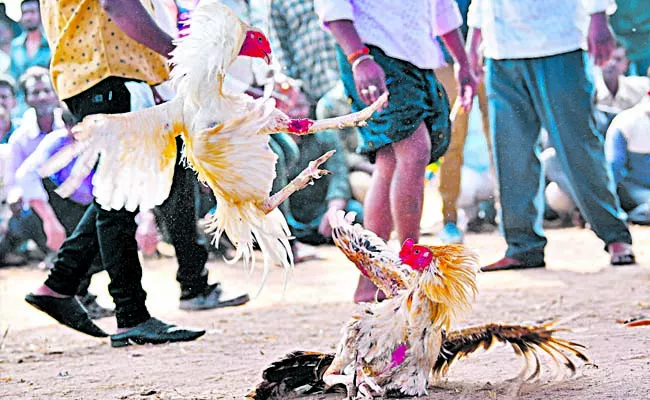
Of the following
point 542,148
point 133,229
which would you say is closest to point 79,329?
point 133,229

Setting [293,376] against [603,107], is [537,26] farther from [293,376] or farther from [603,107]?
[293,376]

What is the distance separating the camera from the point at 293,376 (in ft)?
9.48

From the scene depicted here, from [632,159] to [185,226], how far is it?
392 cm

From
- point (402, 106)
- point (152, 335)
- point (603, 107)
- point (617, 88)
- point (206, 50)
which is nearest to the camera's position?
point (206, 50)

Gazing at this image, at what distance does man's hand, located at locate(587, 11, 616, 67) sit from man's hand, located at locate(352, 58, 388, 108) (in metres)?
1.87

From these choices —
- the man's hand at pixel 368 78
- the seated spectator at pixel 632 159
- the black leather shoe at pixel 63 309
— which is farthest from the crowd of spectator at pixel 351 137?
the black leather shoe at pixel 63 309

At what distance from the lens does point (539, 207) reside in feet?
18.6

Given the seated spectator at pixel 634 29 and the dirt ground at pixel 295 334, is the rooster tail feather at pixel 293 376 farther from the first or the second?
the seated spectator at pixel 634 29

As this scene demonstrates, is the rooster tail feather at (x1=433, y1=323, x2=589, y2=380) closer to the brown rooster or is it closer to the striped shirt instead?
the brown rooster

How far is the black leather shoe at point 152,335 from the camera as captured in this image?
12.9 feet

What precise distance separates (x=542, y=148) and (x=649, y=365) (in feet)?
14.6

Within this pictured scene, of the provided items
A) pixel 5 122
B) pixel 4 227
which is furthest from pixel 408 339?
pixel 5 122

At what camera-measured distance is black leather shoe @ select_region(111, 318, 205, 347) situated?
3.94 m

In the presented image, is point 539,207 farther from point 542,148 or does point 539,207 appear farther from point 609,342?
point 609,342
